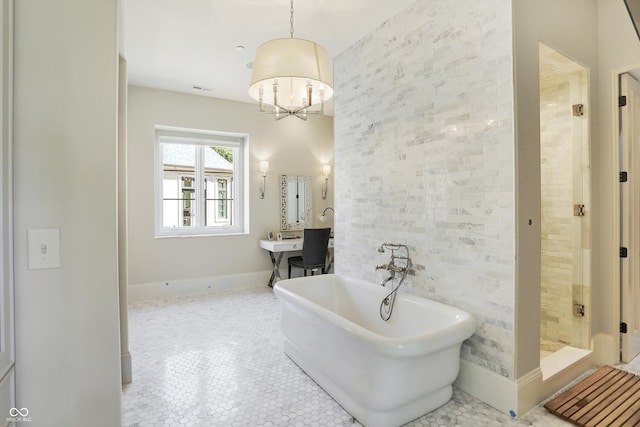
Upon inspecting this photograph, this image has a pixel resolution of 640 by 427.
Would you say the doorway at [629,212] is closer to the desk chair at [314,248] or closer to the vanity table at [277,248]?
the desk chair at [314,248]

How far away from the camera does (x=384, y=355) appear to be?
1666mm

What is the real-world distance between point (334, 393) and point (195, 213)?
11.9 feet

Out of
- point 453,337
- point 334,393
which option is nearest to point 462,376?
point 453,337

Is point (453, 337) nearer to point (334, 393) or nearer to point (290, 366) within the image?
point (334, 393)

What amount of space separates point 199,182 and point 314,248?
6.73 feet

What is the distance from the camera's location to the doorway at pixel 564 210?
8.27 feet

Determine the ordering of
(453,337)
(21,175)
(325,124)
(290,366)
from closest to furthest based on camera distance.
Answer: (21,175) < (453,337) < (290,366) < (325,124)

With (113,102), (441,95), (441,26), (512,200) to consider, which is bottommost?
(512,200)

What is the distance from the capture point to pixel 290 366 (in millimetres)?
2510

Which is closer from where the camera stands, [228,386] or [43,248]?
[43,248]

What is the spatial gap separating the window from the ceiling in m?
1.11

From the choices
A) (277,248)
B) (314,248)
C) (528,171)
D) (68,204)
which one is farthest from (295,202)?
(68,204)

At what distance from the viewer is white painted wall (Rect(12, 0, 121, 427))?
0.94 meters

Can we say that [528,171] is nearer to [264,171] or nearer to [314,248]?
[314,248]
